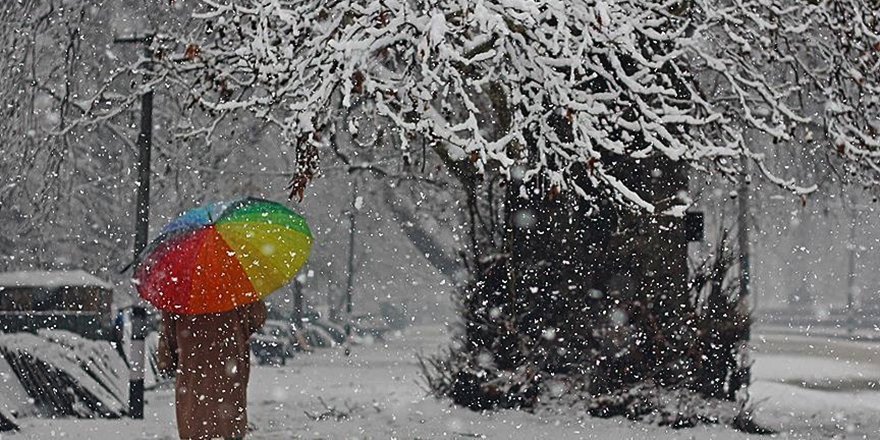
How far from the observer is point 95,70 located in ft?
77.4

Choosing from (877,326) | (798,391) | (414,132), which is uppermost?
(414,132)

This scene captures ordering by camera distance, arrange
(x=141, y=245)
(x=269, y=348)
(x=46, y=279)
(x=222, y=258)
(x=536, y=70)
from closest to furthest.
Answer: (x=222, y=258), (x=536, y=70), (x=46, y=279), (x=141, y=245), (x=269, y=348)

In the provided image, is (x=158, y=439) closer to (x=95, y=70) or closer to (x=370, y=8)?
(x=370, y=8)

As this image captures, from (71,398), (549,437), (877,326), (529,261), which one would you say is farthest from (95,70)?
(877,326)

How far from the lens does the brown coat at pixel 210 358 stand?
322 inches

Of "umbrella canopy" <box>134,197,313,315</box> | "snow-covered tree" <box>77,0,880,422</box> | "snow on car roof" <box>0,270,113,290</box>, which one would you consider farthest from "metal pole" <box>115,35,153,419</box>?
"umbrella canopy" <box>134,197,313,315</box>

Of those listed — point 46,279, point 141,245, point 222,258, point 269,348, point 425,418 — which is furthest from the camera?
point 269,348

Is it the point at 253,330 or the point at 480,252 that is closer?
the point at 253,330

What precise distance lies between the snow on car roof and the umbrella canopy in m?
6.60

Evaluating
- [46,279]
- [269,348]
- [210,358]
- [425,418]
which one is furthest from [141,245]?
[269,348]

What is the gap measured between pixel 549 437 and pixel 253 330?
4145 millimetres

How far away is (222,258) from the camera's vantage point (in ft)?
26.0

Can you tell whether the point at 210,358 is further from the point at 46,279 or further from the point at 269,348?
the point at 269,348

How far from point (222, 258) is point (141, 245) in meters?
9.93
